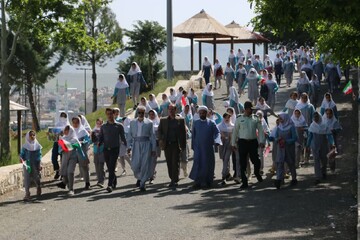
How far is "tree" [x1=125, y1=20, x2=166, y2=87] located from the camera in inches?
2502

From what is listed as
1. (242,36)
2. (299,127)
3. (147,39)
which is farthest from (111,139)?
(147,39)

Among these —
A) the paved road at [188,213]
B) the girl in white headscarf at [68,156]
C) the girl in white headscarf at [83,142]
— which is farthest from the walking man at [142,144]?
the girl in white headscarf at [68,156]

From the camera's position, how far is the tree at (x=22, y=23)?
24531 millimetres

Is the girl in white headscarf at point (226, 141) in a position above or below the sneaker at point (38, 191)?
above

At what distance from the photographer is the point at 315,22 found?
14.9 meters

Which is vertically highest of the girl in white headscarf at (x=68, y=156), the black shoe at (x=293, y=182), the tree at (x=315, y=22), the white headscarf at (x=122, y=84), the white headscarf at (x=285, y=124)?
the tree at (x=315, y=22)

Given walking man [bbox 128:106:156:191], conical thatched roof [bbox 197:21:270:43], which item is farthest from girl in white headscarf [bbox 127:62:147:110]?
conical thatched roof [bbox 197:21:270:43]

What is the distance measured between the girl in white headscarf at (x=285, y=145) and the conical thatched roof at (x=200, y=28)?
28.2 m

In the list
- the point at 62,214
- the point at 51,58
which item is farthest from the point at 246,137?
the point at 51,58

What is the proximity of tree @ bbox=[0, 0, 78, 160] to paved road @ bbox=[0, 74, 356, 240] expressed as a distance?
695 centimetres

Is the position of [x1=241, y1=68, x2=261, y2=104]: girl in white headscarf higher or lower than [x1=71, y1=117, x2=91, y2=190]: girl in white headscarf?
higher

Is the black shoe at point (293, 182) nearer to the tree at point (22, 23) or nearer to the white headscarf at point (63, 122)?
the white headscarf at point (63, 122)

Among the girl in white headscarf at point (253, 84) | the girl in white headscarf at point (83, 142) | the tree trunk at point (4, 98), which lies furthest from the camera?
the girl in white headscarf at point (253, 84)

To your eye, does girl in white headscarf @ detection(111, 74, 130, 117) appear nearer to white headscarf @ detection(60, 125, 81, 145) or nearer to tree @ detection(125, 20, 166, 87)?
white headscarf @ detection(60, 125, 81, 145)
